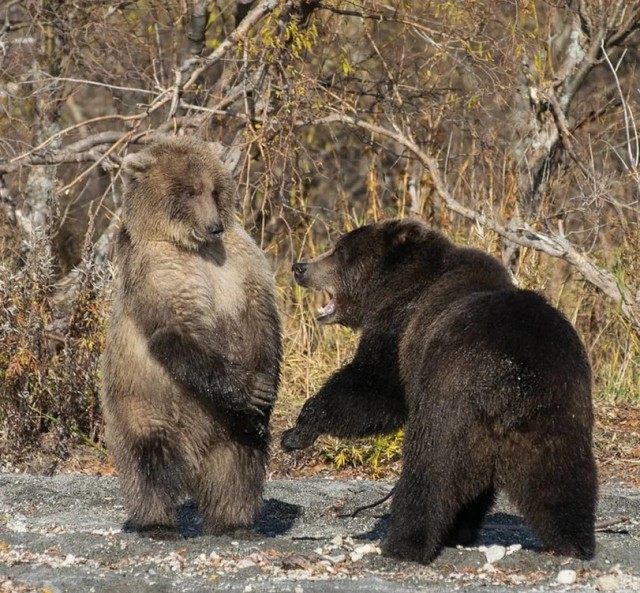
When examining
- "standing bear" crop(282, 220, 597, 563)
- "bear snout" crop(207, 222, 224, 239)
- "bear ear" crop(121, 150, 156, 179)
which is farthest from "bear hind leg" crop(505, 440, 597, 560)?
"bear ear" crop(121, 150, 156, 179)

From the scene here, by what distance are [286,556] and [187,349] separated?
1.13 m

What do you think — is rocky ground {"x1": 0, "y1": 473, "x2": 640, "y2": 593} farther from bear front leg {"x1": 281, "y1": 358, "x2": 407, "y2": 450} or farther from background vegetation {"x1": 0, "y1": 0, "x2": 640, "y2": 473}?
background vegetation {"x1": 0, "y1": 0, "x2": 640, "y2": 473}

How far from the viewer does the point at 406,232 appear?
663 cm

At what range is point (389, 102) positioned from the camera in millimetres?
11609

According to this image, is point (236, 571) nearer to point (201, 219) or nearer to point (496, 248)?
point (201, 219)

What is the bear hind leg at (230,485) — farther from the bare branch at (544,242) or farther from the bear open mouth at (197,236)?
the bare branch at (544,242)

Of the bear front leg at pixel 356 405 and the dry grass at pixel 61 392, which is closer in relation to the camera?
the bear front leg at pixel 356 405

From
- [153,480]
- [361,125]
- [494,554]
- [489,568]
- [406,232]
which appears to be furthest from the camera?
[361,125]

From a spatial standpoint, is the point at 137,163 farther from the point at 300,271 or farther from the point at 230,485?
the point at 230,485

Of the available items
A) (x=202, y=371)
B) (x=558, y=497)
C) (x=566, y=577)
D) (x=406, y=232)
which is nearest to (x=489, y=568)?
(x=566, y=577)

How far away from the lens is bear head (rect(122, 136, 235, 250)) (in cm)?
623

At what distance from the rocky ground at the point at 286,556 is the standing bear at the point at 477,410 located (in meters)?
0.18

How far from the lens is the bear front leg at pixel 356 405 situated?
623cm

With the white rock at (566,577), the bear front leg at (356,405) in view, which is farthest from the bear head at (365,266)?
the white rock at (566,577)
